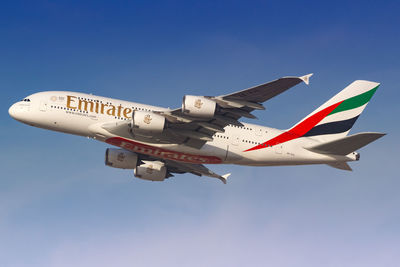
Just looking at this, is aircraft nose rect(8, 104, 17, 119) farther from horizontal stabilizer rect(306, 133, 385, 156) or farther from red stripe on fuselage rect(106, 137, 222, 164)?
horizontal stabilizer rect(306, 133, 385, 156)

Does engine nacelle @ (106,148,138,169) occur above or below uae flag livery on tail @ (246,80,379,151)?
below

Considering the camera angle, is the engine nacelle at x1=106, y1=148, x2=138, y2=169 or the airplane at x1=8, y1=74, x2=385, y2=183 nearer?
the airplane at x1=8, y1=74, x2=385, y2=183

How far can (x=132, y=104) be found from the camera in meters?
40.6

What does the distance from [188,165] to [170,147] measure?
799cm

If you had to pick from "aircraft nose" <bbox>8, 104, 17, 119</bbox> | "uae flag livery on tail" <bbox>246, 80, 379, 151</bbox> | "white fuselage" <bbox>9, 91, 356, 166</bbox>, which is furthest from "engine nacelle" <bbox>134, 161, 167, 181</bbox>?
"aircraft nose" <bbox>8, 104, 17, 119</bbox>

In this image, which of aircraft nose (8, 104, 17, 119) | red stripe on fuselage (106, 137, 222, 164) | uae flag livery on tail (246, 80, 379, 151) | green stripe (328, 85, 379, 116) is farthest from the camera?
green stripe (328, 85, 379, 116)

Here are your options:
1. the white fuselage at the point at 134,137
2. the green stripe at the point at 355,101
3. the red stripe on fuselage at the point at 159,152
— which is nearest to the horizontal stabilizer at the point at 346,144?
the white fuselage at the point at 134,137

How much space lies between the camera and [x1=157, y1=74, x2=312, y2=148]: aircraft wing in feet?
109

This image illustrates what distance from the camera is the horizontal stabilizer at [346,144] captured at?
3722 centimetres

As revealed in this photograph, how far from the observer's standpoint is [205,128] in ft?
125

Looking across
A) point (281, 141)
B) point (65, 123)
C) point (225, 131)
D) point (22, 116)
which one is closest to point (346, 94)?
point (281, 141)

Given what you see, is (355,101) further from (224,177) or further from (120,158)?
(120,158)

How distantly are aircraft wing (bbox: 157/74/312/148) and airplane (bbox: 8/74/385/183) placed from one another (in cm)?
6

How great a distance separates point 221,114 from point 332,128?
489 inches
